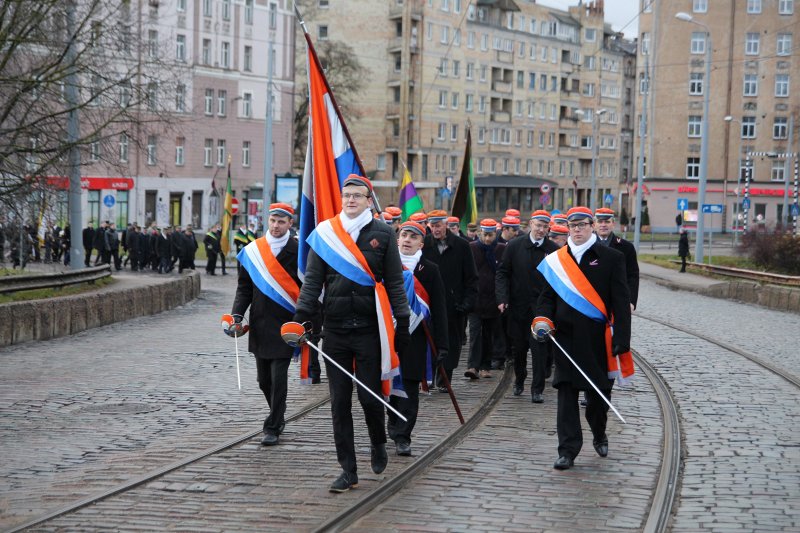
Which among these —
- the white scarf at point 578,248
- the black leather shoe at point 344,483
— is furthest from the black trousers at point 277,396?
the white scarf at point 578,248

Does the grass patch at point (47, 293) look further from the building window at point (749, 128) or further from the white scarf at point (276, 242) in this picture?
the building window at point (749, 128)

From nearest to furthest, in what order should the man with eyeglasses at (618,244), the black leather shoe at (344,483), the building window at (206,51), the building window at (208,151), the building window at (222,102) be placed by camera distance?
the black leather shoe at (344,483)
the man with eyeglasses at (618,244)
the building window at (206,51)
the building window at (208,151)
the building window at (222,102)

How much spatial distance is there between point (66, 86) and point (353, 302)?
16.1m

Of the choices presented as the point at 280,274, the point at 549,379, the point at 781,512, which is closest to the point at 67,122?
the point at 549,379

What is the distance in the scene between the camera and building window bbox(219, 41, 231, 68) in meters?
69.8

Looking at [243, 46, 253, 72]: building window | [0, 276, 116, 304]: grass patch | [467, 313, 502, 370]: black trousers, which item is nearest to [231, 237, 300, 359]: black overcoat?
[467, 313, 502, 370]: black trousers

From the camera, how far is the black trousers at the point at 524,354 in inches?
471

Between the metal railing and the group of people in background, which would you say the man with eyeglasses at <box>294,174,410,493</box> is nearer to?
the group of people in background

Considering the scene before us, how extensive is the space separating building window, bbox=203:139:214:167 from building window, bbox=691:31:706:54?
122 feet

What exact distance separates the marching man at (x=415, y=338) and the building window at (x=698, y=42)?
80.5 metres

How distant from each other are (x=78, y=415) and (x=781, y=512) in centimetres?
658

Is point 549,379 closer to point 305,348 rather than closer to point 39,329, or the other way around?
point 305,348

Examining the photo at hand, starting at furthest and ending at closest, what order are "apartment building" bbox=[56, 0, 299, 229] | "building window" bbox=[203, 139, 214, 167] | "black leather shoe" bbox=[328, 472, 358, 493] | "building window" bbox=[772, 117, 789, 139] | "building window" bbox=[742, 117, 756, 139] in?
"building window" bbox=[772, 117, 789, 139] < "building window" bbox=[742, 117, 756, 139] < "building window" bbox=[203, 139, 214, 167] < "apartment building" bbox=[56, 0, 299, 229] < "black leather shoe" bbox=[328, 472, 358, 493]

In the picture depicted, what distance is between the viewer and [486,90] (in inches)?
3925
